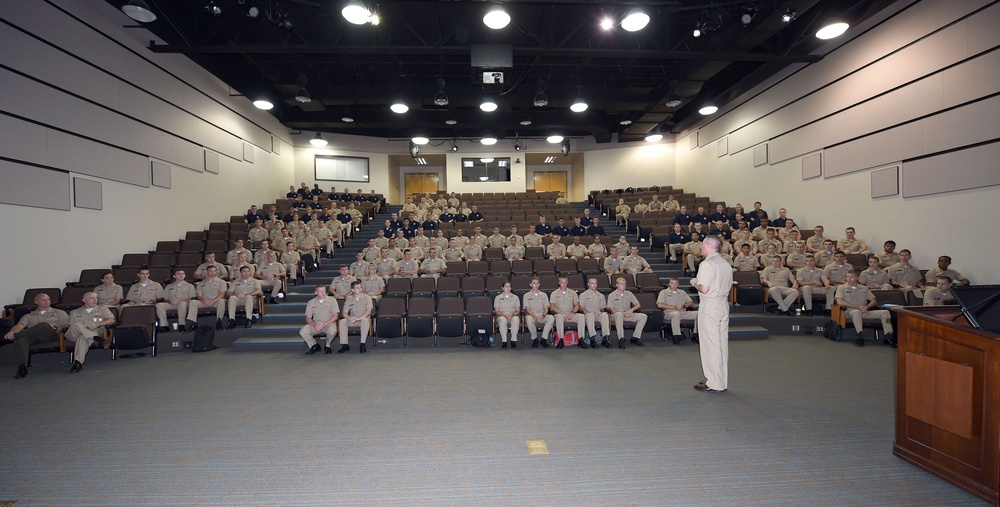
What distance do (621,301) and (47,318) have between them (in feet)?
25.8

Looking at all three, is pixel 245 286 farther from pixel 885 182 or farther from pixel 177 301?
pixel 885 182

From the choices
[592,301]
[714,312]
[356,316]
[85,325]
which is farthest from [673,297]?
[85,325]

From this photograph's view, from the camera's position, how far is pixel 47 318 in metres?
5.98

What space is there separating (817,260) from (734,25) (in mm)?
4744

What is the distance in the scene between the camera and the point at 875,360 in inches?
214

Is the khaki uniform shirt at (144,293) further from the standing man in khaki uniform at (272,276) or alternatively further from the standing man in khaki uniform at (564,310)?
the standing man in khaki uniform at (564,310)

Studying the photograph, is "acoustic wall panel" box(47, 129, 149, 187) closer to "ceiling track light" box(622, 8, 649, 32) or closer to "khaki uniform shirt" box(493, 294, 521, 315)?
"khaki uniform shirt" box(493, 294, 521, 315)

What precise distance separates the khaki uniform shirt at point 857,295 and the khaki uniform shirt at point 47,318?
11101 millimetres

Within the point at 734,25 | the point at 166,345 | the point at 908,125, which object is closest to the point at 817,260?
the point at 908,125

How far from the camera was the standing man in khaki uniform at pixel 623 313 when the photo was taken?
6484mm

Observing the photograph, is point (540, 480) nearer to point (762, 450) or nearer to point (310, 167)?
point (762, 450)

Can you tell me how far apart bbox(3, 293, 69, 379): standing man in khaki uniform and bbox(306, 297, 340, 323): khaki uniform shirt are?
3091 mm

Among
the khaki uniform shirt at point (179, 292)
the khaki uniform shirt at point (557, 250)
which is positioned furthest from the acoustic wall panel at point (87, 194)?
the khaki uniform shirt at point (557, 250)

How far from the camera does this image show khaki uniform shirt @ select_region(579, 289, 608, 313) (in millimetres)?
6786
